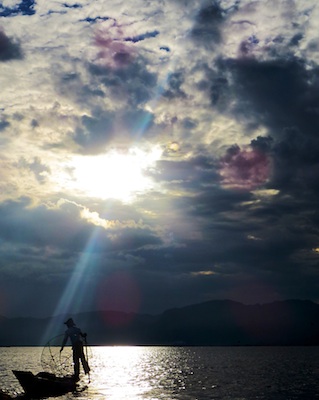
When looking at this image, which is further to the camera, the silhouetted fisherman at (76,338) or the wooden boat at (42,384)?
the silhouetted fisherman at (76,338)

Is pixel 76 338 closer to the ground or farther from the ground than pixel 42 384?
farther from the ground

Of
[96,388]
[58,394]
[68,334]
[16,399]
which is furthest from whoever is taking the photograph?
[96,388]

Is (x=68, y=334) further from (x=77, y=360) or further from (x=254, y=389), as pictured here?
(x=254, y=389)

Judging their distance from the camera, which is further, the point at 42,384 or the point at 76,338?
the point at 76,338

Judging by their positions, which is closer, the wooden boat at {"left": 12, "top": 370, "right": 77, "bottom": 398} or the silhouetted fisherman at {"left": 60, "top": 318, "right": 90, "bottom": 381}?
the wooden boat at {"left": 12, "top": 370, "right": 77, "bottom": 398}

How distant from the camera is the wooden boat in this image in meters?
53.9

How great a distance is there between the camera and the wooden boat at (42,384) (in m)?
53.9

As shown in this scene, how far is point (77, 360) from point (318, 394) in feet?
96.1

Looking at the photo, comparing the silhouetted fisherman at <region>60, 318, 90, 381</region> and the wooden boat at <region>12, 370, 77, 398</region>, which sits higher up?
the silhouetted fisherman at <region>60, 318, 90, 381</region>

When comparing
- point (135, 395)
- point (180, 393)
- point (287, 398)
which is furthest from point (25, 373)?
point (287, 398)

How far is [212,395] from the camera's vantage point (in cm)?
5816

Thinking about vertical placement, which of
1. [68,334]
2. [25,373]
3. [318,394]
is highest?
[68,334]

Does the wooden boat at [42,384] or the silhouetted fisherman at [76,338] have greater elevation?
the silhouetted fisherman at [76,338]

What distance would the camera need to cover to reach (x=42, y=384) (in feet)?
179
